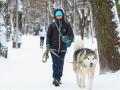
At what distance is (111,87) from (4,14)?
10.1m

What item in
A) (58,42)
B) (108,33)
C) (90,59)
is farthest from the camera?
(108,33)

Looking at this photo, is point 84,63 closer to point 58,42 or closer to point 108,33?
point 58,42

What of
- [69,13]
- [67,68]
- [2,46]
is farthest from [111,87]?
[69,13]

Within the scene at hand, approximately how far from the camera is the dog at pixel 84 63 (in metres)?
9.66

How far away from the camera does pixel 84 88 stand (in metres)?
10.5

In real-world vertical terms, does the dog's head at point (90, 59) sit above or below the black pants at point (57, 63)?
above

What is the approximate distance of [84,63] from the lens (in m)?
9.88

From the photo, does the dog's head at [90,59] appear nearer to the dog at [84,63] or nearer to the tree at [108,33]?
the dog at [84,63]

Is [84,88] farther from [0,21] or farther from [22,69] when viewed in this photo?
[0,21]

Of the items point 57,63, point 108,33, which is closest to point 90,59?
point 57,63

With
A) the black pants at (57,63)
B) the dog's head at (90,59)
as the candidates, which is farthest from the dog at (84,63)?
the black pants at (57,63)

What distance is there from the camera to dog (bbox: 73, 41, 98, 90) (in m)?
9.66

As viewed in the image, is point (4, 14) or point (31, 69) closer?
point (31, 69)

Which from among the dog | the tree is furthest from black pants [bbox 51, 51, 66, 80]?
the tree
